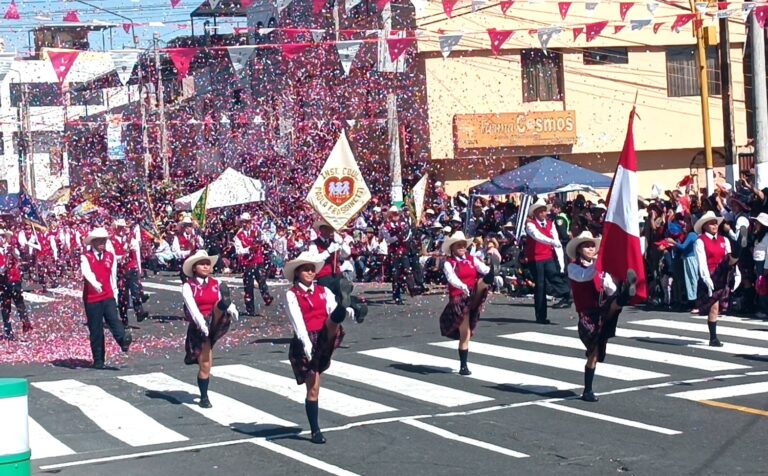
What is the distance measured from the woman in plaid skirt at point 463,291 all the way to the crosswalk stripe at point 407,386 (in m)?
0.71

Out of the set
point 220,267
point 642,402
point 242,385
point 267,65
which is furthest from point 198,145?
point 642,402

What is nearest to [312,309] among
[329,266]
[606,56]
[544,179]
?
[329,266]

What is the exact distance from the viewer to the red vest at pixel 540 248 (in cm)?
1877

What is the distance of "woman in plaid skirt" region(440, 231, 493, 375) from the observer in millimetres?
14219

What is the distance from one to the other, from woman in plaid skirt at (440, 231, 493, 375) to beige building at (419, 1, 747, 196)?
776 inches

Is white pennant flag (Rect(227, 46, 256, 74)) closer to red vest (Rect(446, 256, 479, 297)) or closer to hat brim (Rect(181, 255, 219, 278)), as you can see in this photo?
red vest (Rect(446, 256, 479, 297))

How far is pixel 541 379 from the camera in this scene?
1375 centimetres

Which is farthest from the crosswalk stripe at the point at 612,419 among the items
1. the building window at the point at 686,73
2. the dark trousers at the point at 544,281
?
the building window at the point at 686,73

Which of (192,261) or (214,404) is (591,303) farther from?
(192,261)

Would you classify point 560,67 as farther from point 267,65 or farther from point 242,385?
point 242,385

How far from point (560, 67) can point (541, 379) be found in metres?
22.4

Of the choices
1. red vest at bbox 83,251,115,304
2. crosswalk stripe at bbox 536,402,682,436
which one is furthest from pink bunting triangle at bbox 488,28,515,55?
crosswalk stripe at bbox 536,402,682,436

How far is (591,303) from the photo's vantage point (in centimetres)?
1234

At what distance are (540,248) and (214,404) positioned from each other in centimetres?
717
